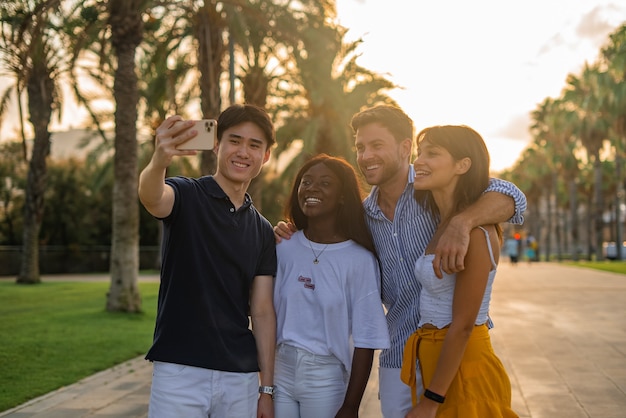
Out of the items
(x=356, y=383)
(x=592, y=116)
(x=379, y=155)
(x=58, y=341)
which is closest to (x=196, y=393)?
(x=356, y=383)

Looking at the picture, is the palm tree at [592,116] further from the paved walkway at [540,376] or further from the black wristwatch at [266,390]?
the black wristwatch at [266,390]

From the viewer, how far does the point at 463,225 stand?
9.16ft

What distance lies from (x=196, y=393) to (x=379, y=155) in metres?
1.45

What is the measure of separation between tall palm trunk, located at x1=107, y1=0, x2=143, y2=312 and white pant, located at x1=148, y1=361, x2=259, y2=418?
39.0 feet

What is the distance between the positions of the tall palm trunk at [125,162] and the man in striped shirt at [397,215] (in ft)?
37.5

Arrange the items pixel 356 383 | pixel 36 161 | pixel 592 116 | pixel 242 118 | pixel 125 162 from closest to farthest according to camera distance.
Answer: pixel 356 383 < pixel 242 118 < pixel 125 162 < pixel 36 161 < pixel 592 116

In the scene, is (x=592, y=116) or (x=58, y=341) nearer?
(x=58, y=341)

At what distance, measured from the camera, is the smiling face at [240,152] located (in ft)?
10.4

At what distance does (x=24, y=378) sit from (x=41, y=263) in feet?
110

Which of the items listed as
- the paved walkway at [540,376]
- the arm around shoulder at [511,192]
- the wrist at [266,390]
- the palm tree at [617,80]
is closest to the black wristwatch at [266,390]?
the wrist at [266,390]

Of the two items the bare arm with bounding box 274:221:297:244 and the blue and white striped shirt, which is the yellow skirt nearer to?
the blue and white striped shirt

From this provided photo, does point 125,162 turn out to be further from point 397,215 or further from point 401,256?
point 401,256

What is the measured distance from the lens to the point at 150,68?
21.3 metres

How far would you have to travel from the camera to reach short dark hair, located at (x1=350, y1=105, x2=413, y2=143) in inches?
140
